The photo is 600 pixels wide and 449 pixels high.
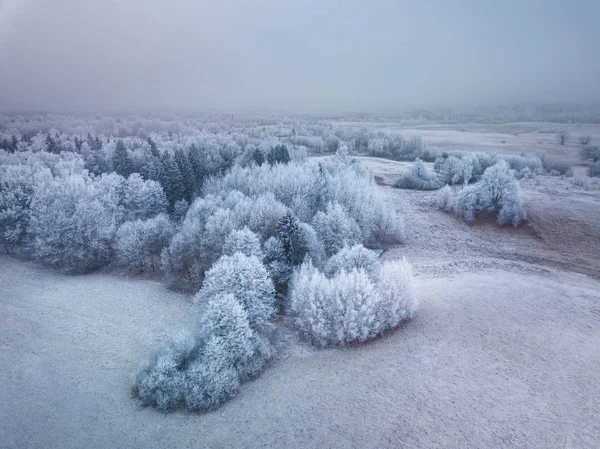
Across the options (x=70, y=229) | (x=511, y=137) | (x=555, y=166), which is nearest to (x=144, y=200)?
(x=70, y=229)

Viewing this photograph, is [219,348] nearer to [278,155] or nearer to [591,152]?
[278,155]

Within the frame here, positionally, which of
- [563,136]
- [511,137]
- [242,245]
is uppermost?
[563,136]

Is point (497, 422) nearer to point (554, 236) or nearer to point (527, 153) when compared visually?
point (554, 236)

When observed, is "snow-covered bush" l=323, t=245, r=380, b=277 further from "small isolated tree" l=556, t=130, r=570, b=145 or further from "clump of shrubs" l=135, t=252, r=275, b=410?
"small isolated tree" l=556, t=130, r=570, b=145

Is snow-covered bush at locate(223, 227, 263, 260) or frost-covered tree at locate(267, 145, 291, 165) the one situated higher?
frost-covered tree at locate(267, 145, 291, 165)

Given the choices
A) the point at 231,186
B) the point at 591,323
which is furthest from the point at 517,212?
the point at 231,186

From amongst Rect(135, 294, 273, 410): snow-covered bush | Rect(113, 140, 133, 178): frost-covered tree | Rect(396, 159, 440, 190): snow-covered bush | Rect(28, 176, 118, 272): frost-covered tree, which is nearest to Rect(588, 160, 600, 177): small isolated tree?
Rect(396, 159, 440, 190): snow-covered bush
